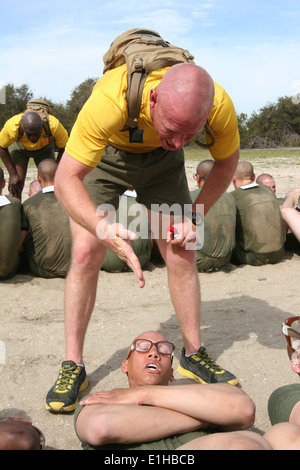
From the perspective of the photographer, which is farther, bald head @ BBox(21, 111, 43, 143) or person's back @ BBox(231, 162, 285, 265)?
bald head @ BBox(21, 111, 43, 143)

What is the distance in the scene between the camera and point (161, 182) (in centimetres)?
351

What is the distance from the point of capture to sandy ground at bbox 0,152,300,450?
3391mm

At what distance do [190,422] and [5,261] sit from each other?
10.7 feet

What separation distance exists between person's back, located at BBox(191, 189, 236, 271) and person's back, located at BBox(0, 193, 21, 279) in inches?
70.5

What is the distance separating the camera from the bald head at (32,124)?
7520 millimetres

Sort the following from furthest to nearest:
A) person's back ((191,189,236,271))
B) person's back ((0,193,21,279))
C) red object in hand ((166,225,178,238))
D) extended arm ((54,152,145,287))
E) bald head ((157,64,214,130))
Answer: person's back ((191,189,236,271))
person's back ((0,193,21,279))
red object in hand ((166,225,178,238))
extended arm ((54,152,145,287))
bald head ((157,64,214,130))

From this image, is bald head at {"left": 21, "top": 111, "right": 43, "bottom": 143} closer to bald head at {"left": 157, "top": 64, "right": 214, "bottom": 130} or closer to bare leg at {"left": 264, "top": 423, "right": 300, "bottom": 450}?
bald head at {"left": 157, "top": 64, "right": 214, "bottom": 130}

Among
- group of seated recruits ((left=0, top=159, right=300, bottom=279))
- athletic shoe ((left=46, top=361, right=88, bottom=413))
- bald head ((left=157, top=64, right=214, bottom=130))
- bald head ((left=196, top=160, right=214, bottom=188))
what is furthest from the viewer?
bald head ((left=196, top=160, right=214, bottom=188))

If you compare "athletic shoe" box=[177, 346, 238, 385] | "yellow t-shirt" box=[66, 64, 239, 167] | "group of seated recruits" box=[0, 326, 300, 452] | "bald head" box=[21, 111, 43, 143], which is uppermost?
"bald head" box=[21, 111, 43, 143]

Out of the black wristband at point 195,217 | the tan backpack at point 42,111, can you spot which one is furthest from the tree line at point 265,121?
the black wristband at point 195,217

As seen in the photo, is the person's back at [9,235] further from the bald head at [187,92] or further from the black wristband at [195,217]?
the bald head at [187,92]

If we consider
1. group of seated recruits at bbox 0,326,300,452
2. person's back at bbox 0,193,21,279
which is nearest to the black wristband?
group of seated recruits at bbox 0,326,300,452

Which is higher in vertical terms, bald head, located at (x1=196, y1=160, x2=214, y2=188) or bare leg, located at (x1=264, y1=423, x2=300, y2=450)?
bald head, located at (x1=196, y1=160, x2=214, y2=188)
